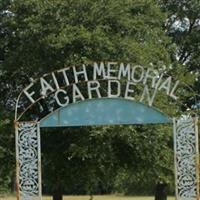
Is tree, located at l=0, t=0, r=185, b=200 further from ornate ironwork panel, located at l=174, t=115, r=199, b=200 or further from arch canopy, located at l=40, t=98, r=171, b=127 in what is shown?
ornate ironwork panel, located at l=174, t=115, r=199, b=200

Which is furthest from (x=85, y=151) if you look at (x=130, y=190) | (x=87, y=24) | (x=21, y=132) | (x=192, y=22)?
(x=130, y=190)

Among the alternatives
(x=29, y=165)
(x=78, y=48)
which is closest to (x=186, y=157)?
(x=29, y=165)

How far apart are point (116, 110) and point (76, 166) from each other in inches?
385

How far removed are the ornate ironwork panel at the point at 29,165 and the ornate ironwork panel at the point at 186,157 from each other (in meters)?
3.58

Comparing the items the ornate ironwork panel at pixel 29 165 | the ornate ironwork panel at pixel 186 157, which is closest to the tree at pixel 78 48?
the ornate ironwork panel at pixel 29 165

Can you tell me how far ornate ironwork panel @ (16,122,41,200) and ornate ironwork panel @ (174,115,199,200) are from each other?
11.7ft

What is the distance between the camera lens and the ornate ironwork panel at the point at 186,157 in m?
16.8

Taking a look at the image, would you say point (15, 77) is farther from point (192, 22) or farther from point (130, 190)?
point (130, 190)

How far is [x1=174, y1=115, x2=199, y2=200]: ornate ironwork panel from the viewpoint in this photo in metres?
16.8

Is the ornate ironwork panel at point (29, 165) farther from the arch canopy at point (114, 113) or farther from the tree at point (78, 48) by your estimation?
the tree at point (78, 48)

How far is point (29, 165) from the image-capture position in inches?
675

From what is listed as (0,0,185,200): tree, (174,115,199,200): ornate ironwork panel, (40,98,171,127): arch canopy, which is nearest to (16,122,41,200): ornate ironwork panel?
(40,98,171,127): arch canopy

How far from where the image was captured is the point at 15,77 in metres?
27.4

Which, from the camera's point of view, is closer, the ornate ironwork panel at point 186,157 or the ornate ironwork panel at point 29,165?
the ornate ironwork panel at point 186,157
